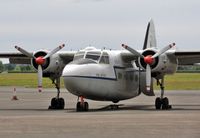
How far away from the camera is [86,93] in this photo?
27594mm

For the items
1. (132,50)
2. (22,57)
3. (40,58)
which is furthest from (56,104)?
(132,50)

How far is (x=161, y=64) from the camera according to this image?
29109 mm

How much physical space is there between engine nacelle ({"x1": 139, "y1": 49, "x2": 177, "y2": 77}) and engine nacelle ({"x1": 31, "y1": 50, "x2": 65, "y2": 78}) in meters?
4.57

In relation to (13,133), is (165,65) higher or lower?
higher

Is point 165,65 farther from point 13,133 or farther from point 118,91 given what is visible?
point 13,133

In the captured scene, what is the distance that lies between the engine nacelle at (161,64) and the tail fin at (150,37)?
484cm

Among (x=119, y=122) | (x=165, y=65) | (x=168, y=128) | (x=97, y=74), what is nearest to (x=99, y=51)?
(x=97, y=74)

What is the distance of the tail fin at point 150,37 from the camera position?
35.1 m

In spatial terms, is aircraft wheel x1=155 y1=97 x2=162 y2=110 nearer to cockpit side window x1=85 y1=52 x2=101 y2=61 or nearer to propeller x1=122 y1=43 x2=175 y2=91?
propeller x1=122 y1=43 x2=175 y2=91

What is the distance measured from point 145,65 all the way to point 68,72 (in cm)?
464

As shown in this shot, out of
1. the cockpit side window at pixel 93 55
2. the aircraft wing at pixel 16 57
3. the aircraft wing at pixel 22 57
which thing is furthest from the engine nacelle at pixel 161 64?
the aircraft wing at pixel 16 57

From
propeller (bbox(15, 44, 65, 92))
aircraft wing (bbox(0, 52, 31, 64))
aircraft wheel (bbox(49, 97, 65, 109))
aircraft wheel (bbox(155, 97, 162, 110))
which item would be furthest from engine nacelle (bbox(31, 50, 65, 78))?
aircraft wheel (bbox(155, 97, 162, 110))

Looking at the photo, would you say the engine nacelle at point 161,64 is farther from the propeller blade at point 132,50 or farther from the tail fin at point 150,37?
the tail fin at point 150,37

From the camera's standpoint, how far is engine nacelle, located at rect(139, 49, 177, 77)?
2908 centimetres
